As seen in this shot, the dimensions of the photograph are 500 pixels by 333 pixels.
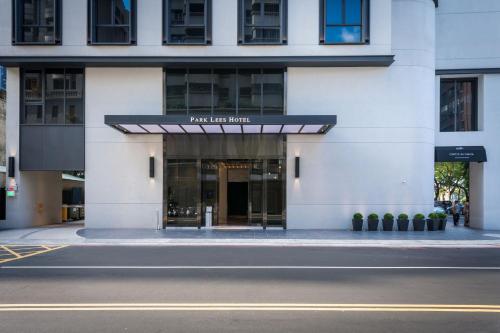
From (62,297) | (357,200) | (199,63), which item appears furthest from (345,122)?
(62,297)

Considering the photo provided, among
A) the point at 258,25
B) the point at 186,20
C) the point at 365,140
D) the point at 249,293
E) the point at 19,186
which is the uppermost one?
the point at 186,20

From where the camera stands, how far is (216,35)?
60.8 ft

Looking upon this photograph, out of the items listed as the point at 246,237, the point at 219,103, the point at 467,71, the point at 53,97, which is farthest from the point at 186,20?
the point at 467,71

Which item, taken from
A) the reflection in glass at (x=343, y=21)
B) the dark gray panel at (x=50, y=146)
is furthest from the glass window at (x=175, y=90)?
the reflection in glass at (x=343, y=21)

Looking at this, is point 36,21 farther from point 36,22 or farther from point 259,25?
point 259,25

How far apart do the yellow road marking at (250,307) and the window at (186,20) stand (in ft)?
47.7

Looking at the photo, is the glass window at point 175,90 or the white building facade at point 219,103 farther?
the glass window at point 175,90

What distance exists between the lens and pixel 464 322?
605 cm

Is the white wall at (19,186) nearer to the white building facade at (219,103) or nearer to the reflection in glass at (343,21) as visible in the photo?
the white building facade at (219,103)

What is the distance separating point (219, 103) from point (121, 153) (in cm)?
547

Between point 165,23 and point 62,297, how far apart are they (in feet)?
48.5

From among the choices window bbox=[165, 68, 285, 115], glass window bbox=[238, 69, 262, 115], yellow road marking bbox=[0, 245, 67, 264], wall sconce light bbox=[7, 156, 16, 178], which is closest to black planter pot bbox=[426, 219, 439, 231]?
window bbox=[165, 68, 285, 115]

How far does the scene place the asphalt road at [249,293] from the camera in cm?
596

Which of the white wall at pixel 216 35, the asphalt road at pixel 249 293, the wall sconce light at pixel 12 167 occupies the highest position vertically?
the white wall at pixel 216 35
